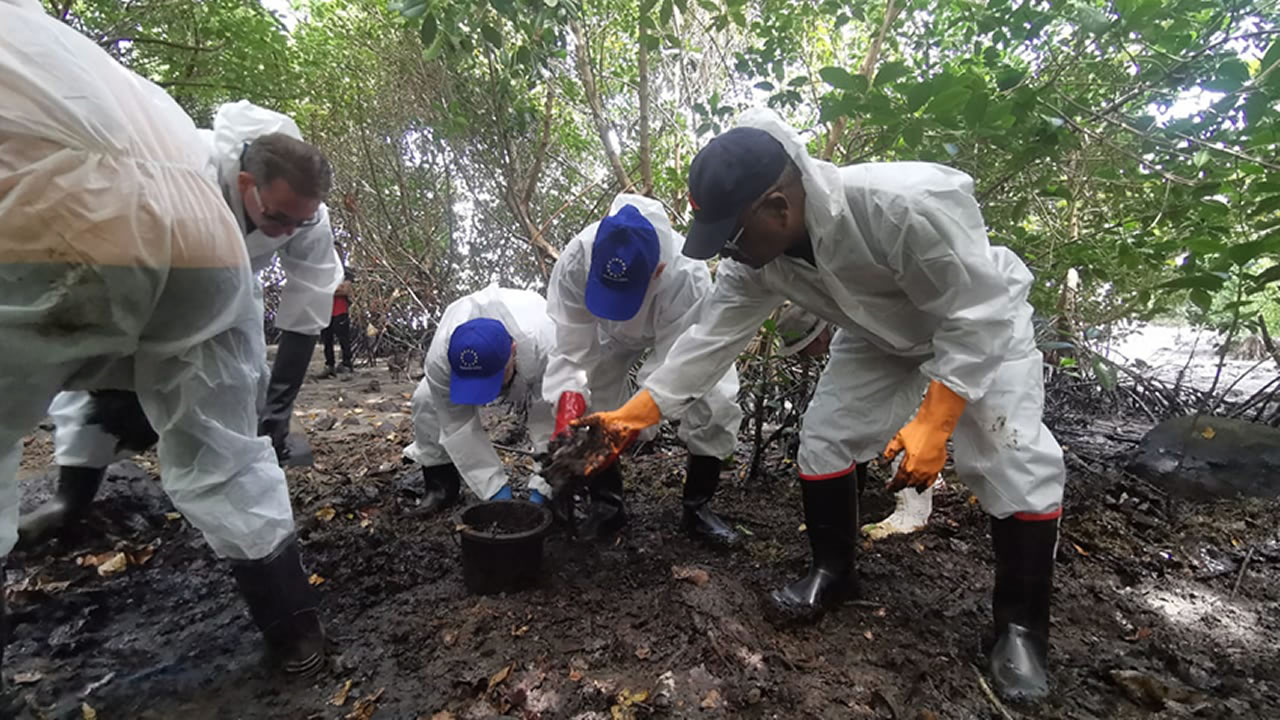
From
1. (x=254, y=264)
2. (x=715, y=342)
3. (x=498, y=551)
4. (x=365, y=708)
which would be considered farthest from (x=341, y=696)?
(x=254, y=264)

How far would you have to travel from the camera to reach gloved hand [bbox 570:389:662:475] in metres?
2.01

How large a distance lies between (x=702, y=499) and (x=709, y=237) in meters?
1.43

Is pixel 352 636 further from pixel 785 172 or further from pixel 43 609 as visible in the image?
pixel 785 172

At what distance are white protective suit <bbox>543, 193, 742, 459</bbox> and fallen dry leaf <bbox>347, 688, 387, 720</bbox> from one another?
1.30 m

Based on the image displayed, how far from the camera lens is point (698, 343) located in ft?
6.86

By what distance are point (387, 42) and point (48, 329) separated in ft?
16.7

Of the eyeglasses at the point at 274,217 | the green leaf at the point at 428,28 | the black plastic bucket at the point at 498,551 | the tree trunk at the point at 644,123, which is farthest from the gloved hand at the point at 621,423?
the tree trunk at the point at 644,123

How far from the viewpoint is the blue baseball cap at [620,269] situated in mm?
2398

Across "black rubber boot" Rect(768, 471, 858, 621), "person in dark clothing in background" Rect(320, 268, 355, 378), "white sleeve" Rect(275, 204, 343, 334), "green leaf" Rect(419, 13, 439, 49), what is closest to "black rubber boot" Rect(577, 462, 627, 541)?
"black rubber boot" Rect(768, 471, 858, 621)

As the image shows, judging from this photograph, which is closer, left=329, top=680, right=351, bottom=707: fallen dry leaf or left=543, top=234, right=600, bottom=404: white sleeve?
left=329, top=680, right=351, bottom=707: fallen dry leaf

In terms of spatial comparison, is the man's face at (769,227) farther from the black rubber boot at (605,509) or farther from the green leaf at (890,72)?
the black rubber boot at (605,509)

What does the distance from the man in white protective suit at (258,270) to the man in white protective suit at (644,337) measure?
40.9 inches

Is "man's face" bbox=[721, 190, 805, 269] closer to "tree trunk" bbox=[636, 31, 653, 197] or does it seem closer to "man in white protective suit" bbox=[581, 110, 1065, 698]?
"man in white protective suit" bbox=[581, 110, 1065, 698]

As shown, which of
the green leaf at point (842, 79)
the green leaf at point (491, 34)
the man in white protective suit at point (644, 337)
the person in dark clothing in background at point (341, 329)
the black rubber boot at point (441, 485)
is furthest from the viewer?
the person in dark clothing in background at point (341, 329)
